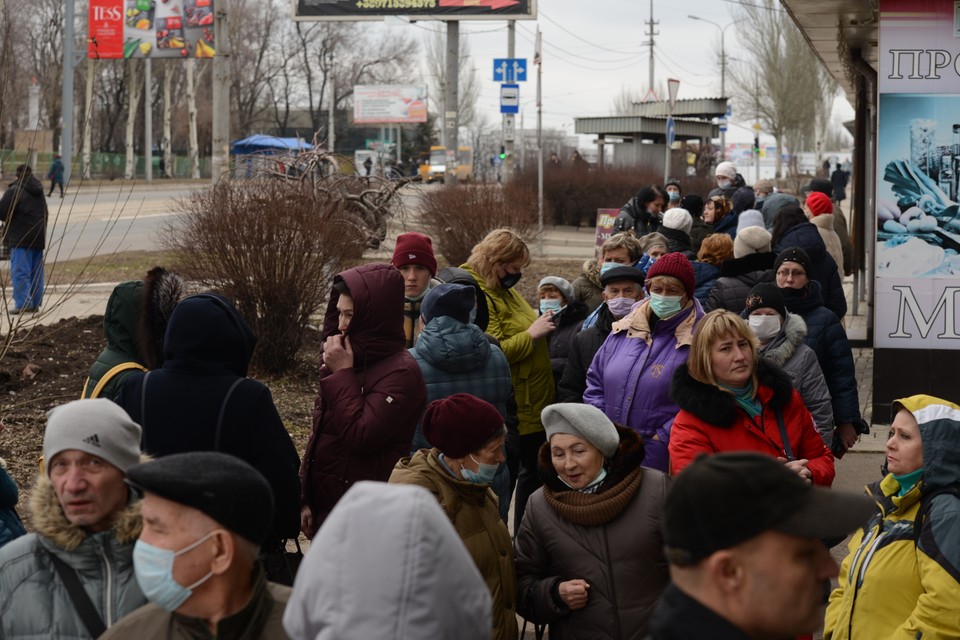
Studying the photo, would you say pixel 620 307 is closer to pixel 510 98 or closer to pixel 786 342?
pixel 786 342

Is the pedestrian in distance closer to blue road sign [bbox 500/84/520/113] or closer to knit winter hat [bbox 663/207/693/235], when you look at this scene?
knit winter hat [bbox 663/207/693/235]

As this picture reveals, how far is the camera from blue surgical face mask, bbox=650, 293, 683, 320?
6.14 meters

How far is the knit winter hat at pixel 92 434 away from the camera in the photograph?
A: 364 centimetres

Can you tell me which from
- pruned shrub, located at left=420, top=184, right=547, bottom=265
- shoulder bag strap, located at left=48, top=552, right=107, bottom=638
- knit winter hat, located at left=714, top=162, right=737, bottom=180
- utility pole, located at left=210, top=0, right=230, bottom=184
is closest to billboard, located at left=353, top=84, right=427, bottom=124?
pruned shrub, located at left=420, top=184, right=547, bottom=265

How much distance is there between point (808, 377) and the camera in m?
6.48

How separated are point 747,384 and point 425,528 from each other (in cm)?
332

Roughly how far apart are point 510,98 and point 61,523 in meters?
21.4

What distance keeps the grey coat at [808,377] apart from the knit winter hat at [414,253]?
6.03 ft

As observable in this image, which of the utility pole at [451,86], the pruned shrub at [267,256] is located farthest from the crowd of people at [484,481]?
the utility pole at [451,86]

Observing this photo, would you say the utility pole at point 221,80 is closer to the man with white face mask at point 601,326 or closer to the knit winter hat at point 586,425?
the man with white face mask at point 601,326

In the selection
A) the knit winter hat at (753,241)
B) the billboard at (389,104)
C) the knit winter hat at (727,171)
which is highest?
the billboard at (389,104)

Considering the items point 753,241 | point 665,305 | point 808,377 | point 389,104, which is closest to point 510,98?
point 753,241

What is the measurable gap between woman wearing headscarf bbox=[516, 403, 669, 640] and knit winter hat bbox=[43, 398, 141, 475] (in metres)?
1.58

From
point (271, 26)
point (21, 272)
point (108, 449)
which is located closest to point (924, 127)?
point (108, 449)
